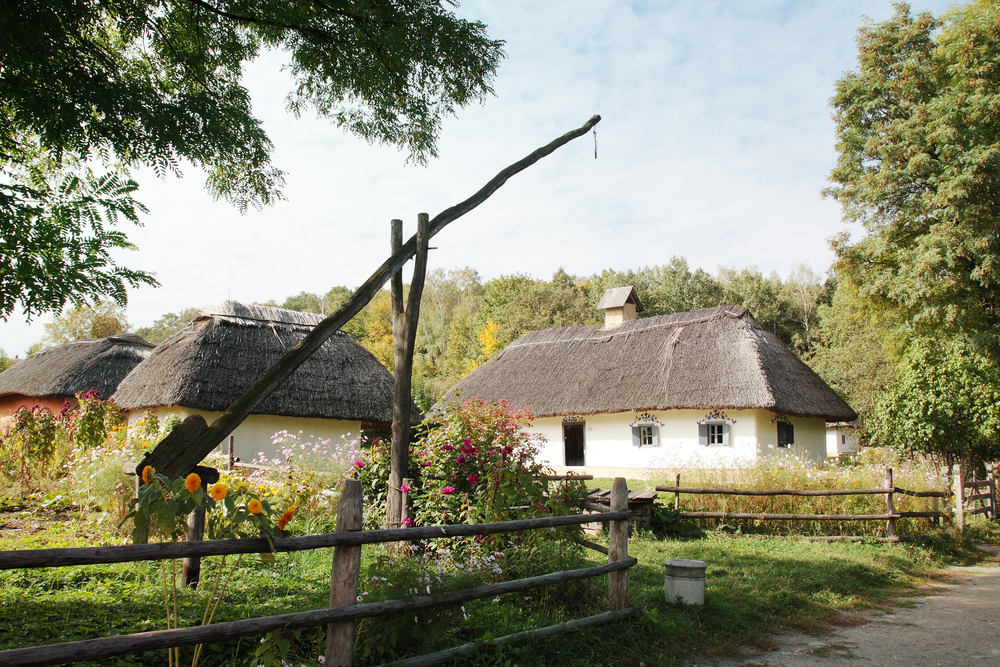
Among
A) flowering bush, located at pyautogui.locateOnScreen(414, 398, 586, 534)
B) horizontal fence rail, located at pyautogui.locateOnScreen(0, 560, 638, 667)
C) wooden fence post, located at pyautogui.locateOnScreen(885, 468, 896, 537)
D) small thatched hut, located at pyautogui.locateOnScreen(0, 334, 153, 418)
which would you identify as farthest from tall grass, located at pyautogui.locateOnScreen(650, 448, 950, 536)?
small thatched hut, located at pyautogui.locateOnScreen(0, 334, 153, 418)

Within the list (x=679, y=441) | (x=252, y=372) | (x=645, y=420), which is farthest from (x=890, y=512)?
(x=252, y=372)

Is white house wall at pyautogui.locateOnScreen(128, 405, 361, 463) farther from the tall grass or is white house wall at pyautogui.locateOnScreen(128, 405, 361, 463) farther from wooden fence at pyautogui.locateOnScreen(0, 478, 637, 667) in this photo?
wooden fence at pyautogui.locateOnScreen(0, 478, 637, 667)

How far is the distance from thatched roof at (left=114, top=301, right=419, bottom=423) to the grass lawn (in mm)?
6346

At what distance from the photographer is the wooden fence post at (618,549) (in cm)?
447

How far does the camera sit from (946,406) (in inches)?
491

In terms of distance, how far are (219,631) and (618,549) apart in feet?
9.34

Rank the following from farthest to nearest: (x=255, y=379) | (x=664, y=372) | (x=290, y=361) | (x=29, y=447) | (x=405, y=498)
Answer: (x=664, y=372) → (x=255, y=379) → (x=29, y=447) → (x=405, y=498) → (x=290, y=361)

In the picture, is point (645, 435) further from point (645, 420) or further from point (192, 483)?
point (192, 483)

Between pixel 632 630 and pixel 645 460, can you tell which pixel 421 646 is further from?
pixel 645 460

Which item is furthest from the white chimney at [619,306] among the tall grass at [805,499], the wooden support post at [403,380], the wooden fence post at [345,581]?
the wooden fence post at [345,581]

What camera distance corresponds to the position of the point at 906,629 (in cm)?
494

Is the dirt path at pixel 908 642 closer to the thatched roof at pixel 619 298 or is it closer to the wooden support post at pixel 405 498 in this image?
the wooden support post at pixel 405 498

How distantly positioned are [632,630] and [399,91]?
4.50 meters

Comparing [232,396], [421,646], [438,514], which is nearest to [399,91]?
[438,514]
